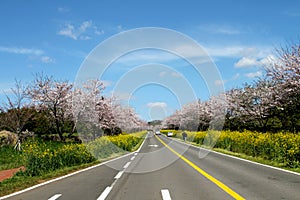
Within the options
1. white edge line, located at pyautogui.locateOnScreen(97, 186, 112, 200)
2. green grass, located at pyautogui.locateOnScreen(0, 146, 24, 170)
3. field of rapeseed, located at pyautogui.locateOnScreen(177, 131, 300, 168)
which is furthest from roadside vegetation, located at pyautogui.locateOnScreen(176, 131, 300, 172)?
green grass, located at pyautogui.locateOnScreen(0, 146, 24, 170)

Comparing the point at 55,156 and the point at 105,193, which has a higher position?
the point at 55,156

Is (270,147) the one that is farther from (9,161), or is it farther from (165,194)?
(9,161)

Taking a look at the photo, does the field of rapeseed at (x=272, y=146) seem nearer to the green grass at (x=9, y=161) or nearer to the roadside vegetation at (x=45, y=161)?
the roadside vegetation at (x=45, y=161)

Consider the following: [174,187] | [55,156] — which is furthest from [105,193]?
[55,156]

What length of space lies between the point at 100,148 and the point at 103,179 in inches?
439

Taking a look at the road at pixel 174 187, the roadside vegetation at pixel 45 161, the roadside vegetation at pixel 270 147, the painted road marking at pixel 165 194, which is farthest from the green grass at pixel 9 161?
the roadside vegetation at pixel 270 147

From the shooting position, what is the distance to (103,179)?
1195 centimetres

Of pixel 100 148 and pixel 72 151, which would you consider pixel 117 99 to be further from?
pixel 72 151

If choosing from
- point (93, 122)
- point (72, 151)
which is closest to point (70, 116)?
point (93, 122)

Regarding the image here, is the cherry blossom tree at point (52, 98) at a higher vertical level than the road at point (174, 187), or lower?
higher

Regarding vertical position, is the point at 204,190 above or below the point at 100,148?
below

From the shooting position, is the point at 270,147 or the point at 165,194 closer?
the point at 165,194

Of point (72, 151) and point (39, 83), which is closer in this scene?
point (72, 151)

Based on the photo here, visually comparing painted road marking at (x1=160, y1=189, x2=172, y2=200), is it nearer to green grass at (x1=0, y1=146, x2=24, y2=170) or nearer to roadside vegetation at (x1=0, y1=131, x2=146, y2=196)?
roadside vegetation at (x1=0, y1=131, x2=146, y2=196)
